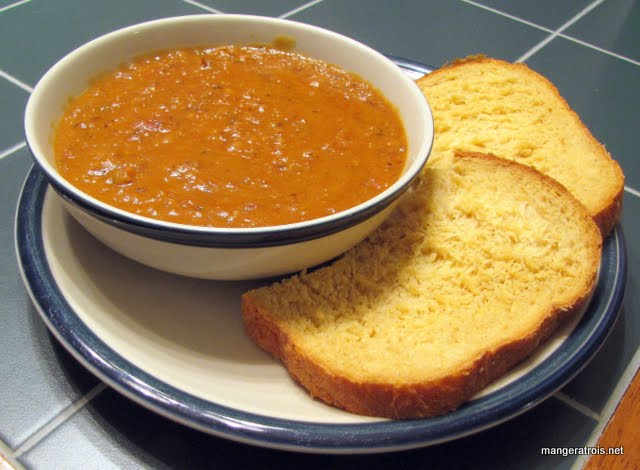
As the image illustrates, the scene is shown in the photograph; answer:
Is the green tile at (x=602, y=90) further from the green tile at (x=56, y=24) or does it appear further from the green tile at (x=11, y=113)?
the green tile at (x=11, y=113)

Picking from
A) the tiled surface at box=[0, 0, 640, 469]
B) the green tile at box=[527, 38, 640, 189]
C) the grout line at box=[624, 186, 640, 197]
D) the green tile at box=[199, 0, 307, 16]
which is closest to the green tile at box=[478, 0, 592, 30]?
the tiled surface at box=[0, 0, 640, 469]

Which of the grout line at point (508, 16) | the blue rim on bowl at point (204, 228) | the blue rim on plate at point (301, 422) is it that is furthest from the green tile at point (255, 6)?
the blue rim on plate at point (301, 422)

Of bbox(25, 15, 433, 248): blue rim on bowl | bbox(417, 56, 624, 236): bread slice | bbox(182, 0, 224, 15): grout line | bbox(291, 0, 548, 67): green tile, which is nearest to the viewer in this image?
bbox(25, 15, 433, 248): blue rim on bowl

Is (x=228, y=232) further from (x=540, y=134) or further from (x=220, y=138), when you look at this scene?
(x=540, y=134)

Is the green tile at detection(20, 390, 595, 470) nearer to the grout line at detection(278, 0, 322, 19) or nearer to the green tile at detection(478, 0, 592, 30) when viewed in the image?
the grout line at detection(278, 0, 322, 19)

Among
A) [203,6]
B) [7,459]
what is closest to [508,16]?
[203,6]
